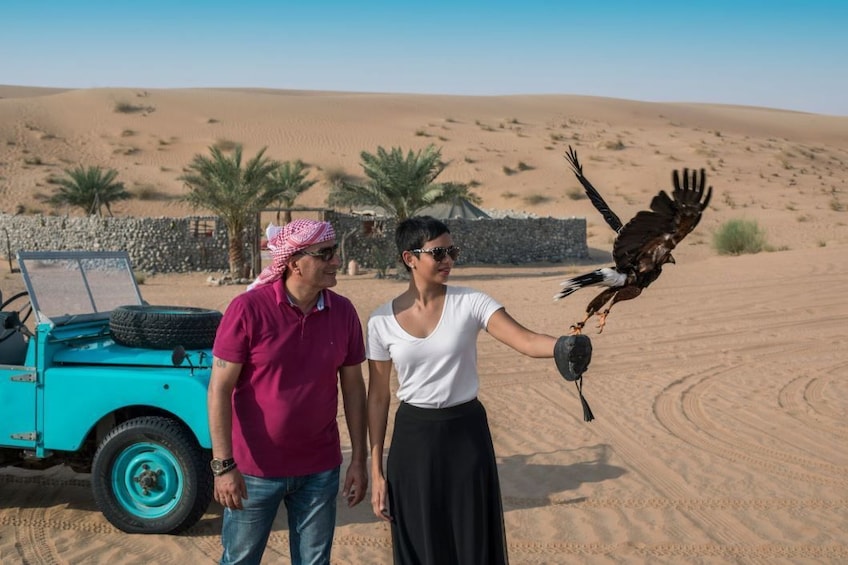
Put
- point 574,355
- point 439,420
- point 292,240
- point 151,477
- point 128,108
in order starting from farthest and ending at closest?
point 128,108
point 151,477
point 292,240
point 439,420
point 574,355

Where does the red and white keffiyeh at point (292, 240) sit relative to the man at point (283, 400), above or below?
above

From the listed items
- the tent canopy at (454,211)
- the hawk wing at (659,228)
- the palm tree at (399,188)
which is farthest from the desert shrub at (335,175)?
the hawk wing at (659,228)

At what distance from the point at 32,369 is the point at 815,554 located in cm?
480

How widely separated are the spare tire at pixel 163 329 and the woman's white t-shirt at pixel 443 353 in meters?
2.28

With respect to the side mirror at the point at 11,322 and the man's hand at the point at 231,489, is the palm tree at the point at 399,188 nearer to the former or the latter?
the side mirror at the point at 11,322

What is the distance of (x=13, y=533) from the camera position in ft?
17.8

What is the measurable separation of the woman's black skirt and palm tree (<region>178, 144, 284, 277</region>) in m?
20.7

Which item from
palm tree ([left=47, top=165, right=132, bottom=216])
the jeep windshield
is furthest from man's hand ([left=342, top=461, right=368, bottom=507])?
palm tree ([left=47, top=165, right=132, bottom=216])

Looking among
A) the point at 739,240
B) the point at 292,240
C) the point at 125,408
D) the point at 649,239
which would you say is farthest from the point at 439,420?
the point at 739,240

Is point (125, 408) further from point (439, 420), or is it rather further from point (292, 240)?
point (439, 420)

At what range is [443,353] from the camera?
3248 millimetres

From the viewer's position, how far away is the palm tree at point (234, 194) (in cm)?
2345

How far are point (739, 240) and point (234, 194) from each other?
1411 cm

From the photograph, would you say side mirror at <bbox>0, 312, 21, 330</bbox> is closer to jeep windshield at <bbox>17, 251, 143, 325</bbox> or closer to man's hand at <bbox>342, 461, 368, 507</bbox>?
jeep windshield at <bbox>17, 251, 143, 325</bbox>
